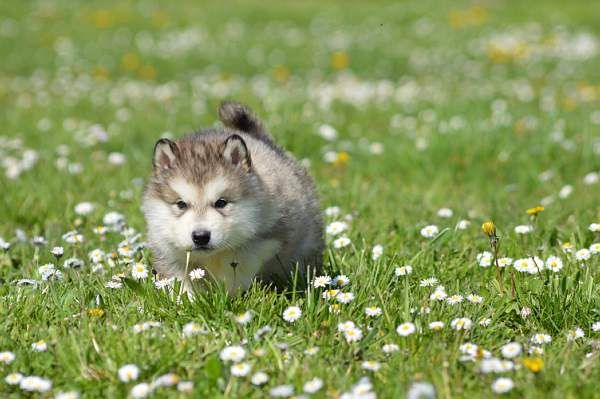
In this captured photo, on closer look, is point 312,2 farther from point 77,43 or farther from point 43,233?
point 43,233

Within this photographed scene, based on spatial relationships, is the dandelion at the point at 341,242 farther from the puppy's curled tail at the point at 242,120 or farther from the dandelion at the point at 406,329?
the dandelion at the point at 406,329

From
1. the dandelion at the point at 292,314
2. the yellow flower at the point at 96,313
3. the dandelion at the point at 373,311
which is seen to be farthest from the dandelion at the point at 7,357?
the dandelion at the point at 373,311

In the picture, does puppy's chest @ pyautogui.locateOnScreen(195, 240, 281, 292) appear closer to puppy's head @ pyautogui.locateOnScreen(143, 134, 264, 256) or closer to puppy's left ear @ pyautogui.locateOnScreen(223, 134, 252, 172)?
puppy's head @ pyautogui.locateOnScreen(143, 134, 264, 256)

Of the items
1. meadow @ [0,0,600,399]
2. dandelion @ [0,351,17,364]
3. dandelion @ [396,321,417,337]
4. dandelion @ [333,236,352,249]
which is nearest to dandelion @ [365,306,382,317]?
meadow @ [0,0,600,399]

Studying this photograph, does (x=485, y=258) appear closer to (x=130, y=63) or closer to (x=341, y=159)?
(x=341, y=159)

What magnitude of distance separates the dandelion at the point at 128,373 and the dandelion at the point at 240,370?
1.24ft

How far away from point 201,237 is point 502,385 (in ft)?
5.08

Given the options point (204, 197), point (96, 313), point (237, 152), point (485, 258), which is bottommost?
point (485, 258)

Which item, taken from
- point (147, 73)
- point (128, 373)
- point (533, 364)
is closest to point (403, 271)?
point (533, 364)

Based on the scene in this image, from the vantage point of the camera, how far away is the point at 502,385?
10.4ft

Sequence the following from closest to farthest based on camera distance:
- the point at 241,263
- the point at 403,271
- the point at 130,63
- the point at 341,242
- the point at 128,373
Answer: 1. the point at 128,373
2. the point at 241,263
3. the point at 403,271
4. the point at 341,242
5. the point at 130,63

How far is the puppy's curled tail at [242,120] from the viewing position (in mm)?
5152

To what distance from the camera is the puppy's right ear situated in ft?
13.9

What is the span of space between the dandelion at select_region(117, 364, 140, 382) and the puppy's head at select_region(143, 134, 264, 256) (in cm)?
81
